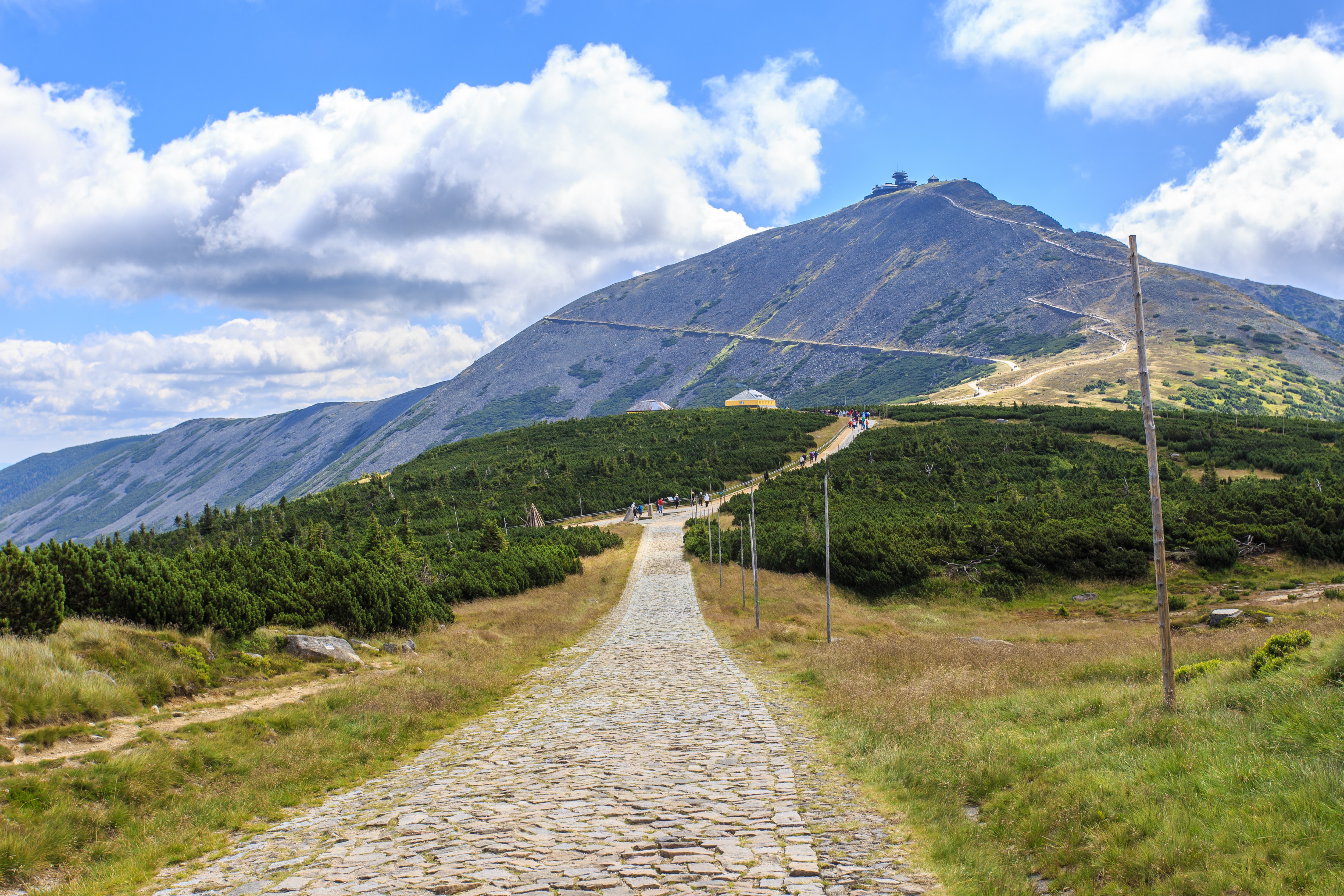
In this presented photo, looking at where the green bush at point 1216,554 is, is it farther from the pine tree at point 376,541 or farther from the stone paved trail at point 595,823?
the pine tree at point 376,541

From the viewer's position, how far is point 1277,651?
368 inches

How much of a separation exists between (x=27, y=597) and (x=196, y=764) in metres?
4.73

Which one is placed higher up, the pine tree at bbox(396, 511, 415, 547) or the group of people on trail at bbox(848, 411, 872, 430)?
the group of people on trail at bbox(848, 411, 872, 430)

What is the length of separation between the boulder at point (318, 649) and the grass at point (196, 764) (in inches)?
14.7

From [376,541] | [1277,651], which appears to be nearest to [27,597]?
[1277,651]

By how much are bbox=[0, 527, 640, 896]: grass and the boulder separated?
373mm

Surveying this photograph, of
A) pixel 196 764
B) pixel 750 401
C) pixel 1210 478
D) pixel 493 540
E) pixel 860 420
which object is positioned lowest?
pixel 196 764

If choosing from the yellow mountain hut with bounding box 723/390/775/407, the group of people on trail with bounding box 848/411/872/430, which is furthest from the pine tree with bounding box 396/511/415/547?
the yellow mountain hut with bounding box 723/390/775/407

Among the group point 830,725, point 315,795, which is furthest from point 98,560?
point 830,725

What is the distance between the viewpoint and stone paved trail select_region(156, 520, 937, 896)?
5512 mm

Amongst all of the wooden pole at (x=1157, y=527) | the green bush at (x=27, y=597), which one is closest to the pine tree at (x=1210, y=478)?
the wooden pole at (x=1157, y=527)

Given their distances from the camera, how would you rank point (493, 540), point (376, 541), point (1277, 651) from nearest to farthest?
1. point (1277, 651)
2. point (376, 541)
3. point (493, 540)

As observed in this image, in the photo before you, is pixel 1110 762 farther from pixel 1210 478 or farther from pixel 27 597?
pixel 1210 478

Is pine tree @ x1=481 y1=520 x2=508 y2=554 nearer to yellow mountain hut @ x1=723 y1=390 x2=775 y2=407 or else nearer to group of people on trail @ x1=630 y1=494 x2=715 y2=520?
group of people on trail @ x1=630 y1=494 x2=715 y2=520
